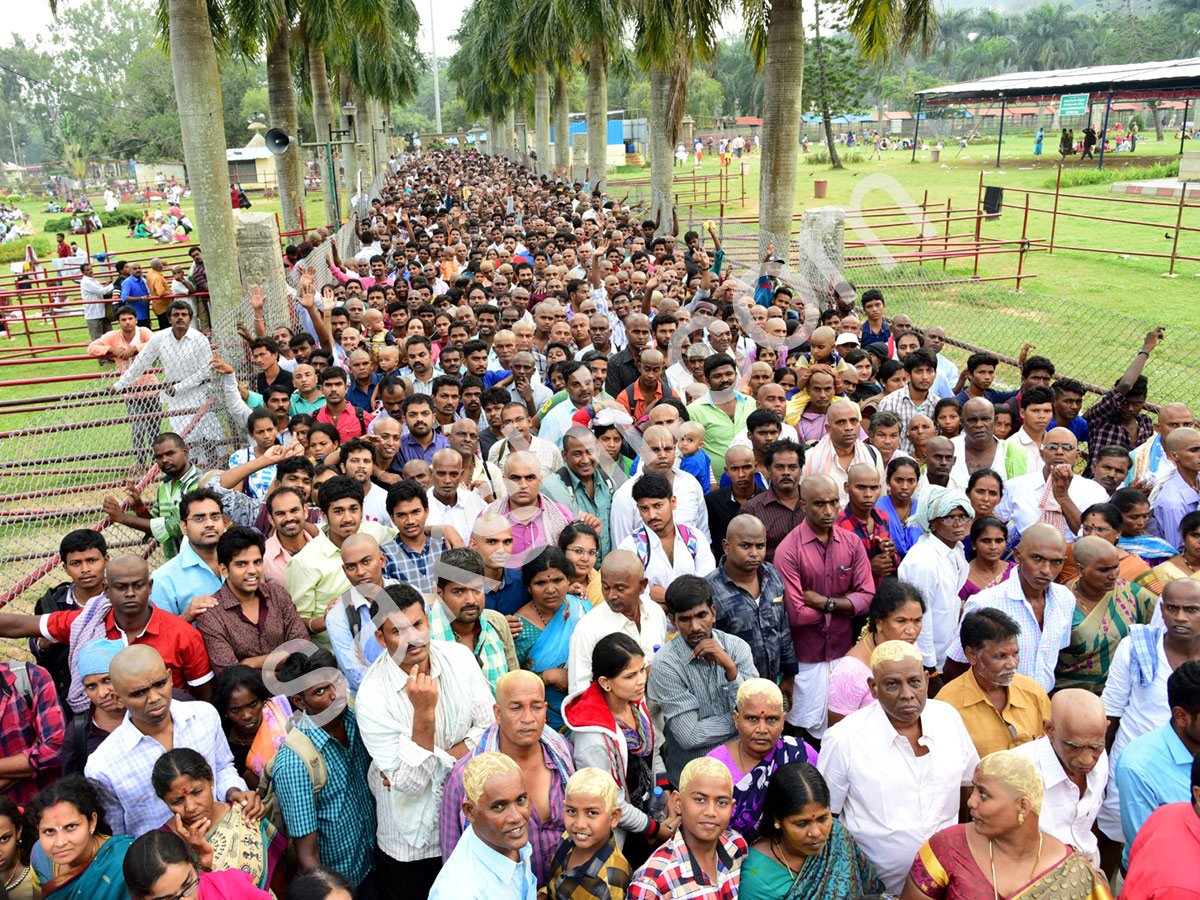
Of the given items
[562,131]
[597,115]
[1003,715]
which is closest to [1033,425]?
[1003,715]

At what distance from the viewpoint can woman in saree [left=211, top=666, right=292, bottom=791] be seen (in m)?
3.86

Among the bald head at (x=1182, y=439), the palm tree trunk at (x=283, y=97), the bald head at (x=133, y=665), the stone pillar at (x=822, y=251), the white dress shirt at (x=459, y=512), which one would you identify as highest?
the palm tree trunk at (x=283, y=97)

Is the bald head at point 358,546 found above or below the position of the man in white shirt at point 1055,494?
above

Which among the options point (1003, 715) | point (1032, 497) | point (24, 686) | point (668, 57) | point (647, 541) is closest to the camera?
point (1003, 715)

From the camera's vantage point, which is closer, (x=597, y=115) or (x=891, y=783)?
(x=891, y=783)

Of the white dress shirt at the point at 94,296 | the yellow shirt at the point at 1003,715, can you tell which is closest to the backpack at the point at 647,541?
the yellow shirt at the point at 1003,715

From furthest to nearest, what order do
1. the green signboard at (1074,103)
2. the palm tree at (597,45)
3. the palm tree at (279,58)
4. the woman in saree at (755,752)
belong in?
1. the green signboard at (1074,103)
2. the palm tree at (597,45)
3. the palm tree at (279,58)
4. the woman in saree at (755,752)

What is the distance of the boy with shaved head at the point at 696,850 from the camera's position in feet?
10.3

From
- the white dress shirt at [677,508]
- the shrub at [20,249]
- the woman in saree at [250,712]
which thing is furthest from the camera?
Answer: the shrub at [20,249]

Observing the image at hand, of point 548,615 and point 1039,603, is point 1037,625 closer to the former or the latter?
point 1039,603

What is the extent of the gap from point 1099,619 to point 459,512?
356 centimetres

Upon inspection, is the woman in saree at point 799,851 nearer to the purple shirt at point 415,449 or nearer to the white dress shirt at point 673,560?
the white dress shirt at point 673,560

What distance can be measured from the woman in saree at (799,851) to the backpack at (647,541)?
68.1 inches

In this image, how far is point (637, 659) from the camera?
147 inches
